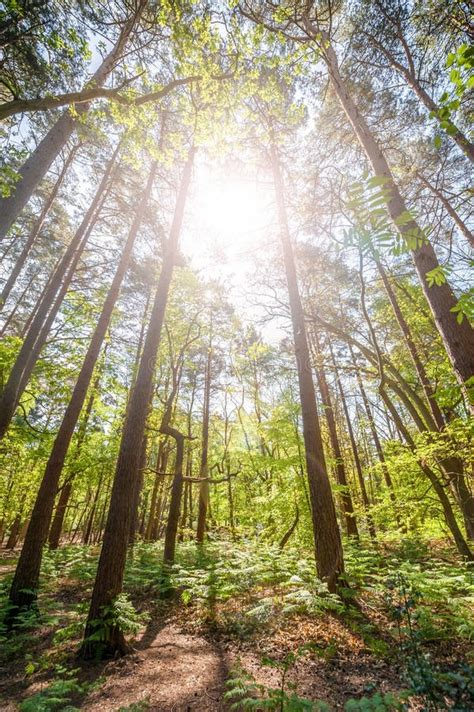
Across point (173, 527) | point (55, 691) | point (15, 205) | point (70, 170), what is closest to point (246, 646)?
point (55, 691)

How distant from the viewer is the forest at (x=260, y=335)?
10.3ft

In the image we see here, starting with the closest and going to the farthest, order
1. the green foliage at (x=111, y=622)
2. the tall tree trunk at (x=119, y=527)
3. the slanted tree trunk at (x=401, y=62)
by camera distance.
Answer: the green foliage at (x=111, y=622)
the tall tree trunk at (x=119, y=527)
the slanted tree trunk at (x=401, y=62)

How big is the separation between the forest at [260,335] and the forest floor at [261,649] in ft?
0.13

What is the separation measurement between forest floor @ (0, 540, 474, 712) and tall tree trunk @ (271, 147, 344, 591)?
0.43 m

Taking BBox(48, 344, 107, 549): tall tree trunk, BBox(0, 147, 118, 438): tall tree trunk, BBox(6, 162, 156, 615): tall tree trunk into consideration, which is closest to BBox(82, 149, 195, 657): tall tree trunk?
BBox(6, 162, 156, 615): tall tree trunk

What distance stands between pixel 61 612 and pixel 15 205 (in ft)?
24.8

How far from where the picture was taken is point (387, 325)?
407 inches

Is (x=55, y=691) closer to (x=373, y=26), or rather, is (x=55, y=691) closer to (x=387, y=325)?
(x=387, y=325)

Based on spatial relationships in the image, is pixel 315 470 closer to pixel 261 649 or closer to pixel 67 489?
pixel 261 649

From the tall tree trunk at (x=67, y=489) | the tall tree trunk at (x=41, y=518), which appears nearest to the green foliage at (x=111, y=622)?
the tall tree trunk at (x=41, y=518)

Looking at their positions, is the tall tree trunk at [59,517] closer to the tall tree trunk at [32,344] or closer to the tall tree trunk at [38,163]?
the tall tree trunk at [32,344]

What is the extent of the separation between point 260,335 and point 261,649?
9.74 metres

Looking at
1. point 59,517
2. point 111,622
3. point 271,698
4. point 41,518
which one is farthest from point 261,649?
point 59,517

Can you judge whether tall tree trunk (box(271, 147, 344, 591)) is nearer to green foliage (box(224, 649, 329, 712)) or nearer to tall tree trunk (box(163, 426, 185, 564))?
green foliage (box(224, 649, 329, 712))
